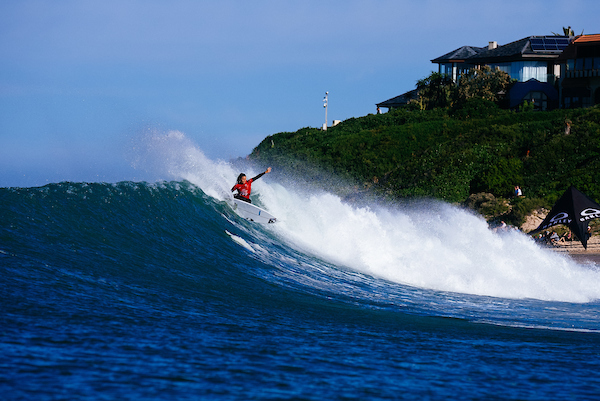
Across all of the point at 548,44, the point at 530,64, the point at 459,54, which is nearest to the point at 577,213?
the point at 530,64

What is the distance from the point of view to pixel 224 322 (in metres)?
9.48

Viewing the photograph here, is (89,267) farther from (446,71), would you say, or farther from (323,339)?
(446,71)

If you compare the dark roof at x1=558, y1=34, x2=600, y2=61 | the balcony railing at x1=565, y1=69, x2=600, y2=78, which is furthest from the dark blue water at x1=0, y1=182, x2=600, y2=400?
the dark roof at x1=558, y1=34, x2=600, y2=61

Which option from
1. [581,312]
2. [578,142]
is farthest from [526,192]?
[581,312]

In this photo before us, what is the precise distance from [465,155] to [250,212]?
890 inches

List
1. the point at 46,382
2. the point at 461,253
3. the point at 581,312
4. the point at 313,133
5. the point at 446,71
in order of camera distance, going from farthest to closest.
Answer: the point at 446,71 → the point at 313,133 → the point at 461,253 → the point at 581,312 → the point at 46,382

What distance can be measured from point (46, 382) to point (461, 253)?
1578 cm

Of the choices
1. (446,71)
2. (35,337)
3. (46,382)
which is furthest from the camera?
(446,71)

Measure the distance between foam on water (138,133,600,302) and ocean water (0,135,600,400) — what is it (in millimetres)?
77

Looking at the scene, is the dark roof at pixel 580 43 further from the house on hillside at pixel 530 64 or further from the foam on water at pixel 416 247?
the foam on water at pixel 416 247

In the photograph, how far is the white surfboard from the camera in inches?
782

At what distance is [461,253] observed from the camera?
20.1 metres

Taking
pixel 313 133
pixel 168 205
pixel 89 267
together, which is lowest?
pixel 89 267

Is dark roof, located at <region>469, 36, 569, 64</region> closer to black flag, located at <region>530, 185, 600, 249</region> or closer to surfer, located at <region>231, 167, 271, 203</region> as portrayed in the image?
black flag, located at <region>530, 185, 600, 249</region>
